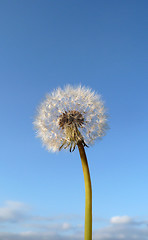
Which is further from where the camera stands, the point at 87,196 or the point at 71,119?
the point at 71,119

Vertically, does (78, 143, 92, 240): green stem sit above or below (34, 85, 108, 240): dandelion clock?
below

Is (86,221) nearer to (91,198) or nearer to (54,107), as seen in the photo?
(91,198)

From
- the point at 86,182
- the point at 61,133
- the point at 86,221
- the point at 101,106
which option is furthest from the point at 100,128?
the point at 86,221

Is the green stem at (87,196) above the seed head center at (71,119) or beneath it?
beneath

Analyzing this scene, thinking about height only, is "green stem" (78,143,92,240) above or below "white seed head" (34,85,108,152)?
below

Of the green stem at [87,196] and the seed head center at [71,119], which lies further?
the seed head center at [71,119]

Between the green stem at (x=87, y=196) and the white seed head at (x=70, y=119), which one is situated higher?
the white seed head at (x=70, y=119)

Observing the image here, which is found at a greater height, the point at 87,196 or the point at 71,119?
the point at 71,119

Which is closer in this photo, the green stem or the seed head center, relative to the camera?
the green stem
